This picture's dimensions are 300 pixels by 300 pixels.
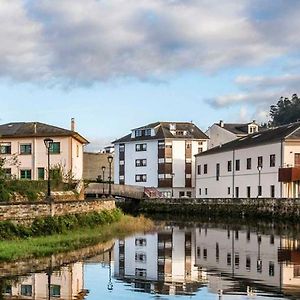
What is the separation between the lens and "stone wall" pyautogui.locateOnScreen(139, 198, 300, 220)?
5860cm

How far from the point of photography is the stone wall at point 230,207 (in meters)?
58.6

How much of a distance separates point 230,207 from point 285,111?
76.0 m

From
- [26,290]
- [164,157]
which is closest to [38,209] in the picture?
[26,290]

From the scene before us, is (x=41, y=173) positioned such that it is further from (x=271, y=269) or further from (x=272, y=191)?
(x=271, y=269)

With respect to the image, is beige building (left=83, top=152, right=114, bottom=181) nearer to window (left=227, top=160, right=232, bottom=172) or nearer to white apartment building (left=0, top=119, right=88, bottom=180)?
window (left=227, top=160, right=232, bottom=172)

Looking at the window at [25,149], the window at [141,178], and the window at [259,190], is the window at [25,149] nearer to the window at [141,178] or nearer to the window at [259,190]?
the window at [259,190]

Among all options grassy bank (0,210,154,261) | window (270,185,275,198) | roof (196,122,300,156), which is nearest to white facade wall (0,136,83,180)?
window (270,185,275,198)

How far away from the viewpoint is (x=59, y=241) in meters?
26.8

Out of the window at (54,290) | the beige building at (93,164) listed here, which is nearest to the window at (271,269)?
the window at (54,290)

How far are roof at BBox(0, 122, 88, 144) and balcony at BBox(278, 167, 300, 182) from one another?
68.1 ft

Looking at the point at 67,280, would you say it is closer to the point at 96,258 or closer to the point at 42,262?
the point at 42,262

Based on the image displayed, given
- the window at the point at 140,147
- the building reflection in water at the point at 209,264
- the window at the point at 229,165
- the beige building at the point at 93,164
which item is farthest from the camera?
the beige building at the point at 93,164

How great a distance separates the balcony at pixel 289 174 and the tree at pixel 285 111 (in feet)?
214

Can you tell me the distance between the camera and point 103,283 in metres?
18.9
